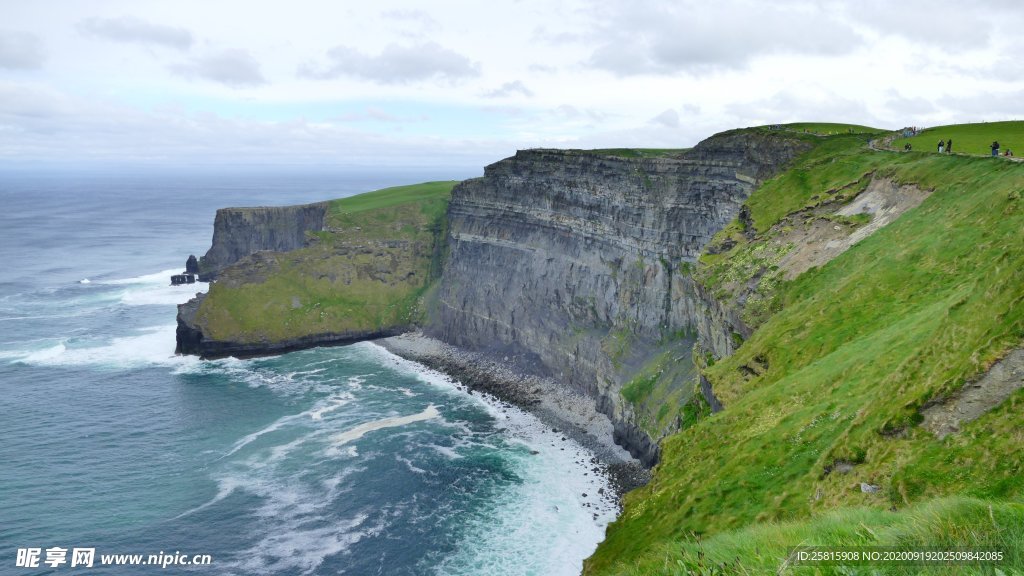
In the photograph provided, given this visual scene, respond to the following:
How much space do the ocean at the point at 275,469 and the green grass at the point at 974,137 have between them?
142ft

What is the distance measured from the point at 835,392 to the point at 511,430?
162ft

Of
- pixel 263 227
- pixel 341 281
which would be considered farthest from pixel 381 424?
pixel 263 227

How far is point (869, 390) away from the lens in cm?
2720

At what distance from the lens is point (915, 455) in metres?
19.9

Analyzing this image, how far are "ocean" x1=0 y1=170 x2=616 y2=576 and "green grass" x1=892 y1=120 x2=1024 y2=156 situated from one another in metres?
43.2

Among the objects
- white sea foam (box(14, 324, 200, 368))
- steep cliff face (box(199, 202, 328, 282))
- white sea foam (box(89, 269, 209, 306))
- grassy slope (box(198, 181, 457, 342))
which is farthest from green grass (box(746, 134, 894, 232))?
white sea foam (box(89, 269, 209, 306))

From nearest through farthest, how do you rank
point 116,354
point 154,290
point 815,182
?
1. point 815,182
2. point 116,354
3. point 154,290

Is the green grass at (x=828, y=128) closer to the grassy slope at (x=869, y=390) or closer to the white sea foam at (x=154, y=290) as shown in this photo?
the grassy slope at (x=869, y=390)

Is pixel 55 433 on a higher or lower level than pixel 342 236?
lower

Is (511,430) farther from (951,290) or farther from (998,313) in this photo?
(998,313)

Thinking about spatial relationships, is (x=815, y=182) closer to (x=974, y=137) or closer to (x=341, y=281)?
(x=974, y=137)

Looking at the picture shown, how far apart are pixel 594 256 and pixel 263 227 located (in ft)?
285

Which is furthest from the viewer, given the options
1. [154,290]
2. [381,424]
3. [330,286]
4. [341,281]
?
[154,290]

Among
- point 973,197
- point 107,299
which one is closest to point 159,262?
point 107,299
